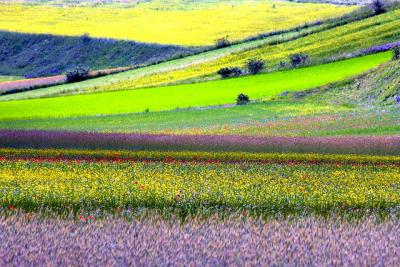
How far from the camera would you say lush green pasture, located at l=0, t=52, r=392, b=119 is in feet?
191

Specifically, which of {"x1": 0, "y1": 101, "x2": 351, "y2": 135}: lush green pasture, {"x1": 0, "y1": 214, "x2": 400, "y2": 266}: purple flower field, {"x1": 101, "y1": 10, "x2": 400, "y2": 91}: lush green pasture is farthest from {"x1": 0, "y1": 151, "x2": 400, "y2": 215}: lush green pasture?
{"x1": 101, "y1": 10, "x2": 400, "y2": 91}: lush green pasture

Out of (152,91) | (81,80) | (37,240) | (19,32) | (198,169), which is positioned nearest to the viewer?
(37,240)

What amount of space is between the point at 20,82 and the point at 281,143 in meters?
52.0

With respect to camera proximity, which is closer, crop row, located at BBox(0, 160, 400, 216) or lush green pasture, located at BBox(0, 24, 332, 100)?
crop row, located at BBox(0, 160, 400, 216)

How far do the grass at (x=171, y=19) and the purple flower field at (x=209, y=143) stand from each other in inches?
2599

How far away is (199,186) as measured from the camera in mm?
19172

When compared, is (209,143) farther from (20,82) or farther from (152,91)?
(20,82)

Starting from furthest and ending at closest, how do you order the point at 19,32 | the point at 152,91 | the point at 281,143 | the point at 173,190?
the point at 19,32
the point at 152,91
the point at 281,143
the point at 173,190

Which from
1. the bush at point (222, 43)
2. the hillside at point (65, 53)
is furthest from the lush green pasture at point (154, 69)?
the hillside at point (65, 53)

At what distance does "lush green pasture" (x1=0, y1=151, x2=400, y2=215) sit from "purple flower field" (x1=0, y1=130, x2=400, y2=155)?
680 centimetres

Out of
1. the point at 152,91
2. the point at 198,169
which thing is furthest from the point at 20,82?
the point at 198,169

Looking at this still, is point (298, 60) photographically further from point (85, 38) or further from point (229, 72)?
point (85, 38)

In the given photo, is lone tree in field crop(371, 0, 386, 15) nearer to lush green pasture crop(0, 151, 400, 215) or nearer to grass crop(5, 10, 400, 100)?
grass crop(5, 10, 400, 100)

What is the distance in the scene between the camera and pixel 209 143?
32.7 meters
